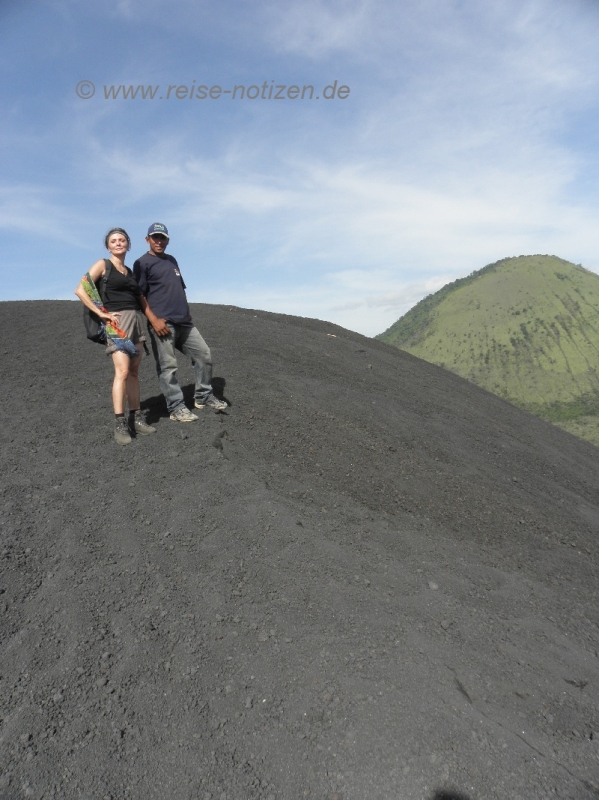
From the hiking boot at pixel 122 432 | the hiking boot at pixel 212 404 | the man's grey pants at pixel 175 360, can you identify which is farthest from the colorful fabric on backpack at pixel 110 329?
the hiking boot at pixel 212 404

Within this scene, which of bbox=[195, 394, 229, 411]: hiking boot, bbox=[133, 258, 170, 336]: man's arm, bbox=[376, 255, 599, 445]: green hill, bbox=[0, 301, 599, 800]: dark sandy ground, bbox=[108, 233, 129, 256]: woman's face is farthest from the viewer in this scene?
bbox=[376, 255, 599, 445]: green hill

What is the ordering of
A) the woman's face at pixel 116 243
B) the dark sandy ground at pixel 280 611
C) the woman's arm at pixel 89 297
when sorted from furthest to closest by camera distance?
1. the woman's face at pixel 116 243
2. the woman's arm at pixel 89 297
3. the dark sandy ground at pixel 280 611

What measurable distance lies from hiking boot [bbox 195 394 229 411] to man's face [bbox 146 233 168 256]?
1593 millimetres

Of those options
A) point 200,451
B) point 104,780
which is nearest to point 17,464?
point 200,451

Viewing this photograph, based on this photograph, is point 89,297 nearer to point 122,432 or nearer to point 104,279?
point 104,279

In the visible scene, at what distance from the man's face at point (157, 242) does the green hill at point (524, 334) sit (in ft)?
141

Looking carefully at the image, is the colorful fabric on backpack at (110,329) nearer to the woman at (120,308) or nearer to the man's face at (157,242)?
the woman at (120,308)

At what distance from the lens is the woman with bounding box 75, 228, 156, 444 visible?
15.5 feet

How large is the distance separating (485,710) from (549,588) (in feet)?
5.54

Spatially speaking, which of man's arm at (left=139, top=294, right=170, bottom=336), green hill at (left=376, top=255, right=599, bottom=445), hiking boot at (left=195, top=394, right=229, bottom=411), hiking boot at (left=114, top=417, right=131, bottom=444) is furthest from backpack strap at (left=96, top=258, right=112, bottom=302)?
green hill at (left=376, top=255, right=599, bottom=445)

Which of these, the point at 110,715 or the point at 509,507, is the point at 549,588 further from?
the point at 110,715

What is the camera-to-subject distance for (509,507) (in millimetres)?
5406

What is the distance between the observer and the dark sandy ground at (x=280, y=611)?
97.9 inches

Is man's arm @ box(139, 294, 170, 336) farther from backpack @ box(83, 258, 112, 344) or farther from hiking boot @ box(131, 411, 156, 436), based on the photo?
hiking boot @ box(131, 411, 156, 436)
